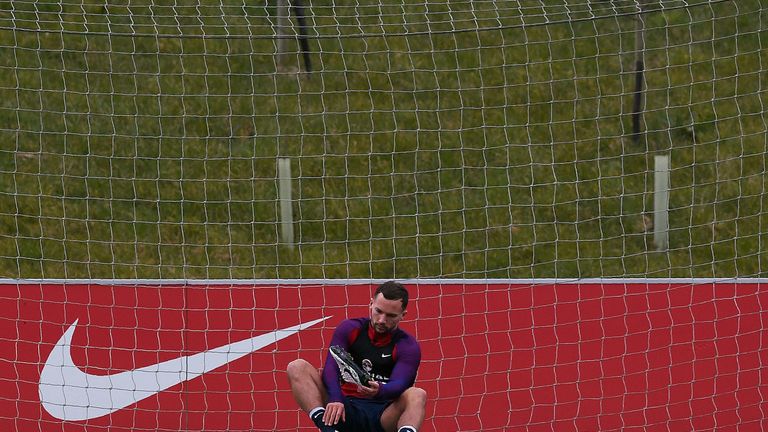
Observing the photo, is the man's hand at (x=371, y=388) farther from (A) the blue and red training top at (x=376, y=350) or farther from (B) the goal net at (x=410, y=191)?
(B) the goal net at (x=410, y=191)

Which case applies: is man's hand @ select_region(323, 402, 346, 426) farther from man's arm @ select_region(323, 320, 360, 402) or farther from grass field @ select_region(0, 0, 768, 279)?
grass field @ select_region(0, 0, 768, 279)

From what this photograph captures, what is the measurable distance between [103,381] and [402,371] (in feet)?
6.55

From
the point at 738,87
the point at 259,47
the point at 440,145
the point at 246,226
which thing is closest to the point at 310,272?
the point at 246,226

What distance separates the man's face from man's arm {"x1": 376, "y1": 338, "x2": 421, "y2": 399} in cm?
17

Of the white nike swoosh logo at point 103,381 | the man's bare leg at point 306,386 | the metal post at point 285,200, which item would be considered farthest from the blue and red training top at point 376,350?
the metal post at point 285,200

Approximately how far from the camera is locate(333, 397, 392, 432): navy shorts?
208 inches

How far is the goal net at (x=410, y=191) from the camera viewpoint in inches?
255

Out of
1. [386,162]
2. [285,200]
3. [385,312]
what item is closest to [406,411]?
[385,312]

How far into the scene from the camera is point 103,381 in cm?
643

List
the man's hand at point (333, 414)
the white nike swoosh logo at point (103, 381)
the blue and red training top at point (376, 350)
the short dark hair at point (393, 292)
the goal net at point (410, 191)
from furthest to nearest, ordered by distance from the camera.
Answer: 1. the goal net at point (410, 191)
2. the white nike swoosh logo at point (103, 381)
3. the blue and red training top at point (376, 350)
4. the short dark hair at point (393, 292)
5. the man's hand at point (333, 414)

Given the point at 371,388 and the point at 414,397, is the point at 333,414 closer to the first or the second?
the point at 371,388

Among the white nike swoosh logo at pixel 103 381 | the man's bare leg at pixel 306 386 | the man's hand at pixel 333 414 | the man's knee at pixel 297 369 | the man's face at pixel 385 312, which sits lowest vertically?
the white nike swoosh logo at pixel 103 381

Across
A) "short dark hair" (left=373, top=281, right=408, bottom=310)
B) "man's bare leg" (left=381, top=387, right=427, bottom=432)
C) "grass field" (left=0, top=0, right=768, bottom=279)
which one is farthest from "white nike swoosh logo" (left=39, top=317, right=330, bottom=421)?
"short dark hair" (left=373, top=281, right=408, bottom=310)

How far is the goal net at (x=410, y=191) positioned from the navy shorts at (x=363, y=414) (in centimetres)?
113
